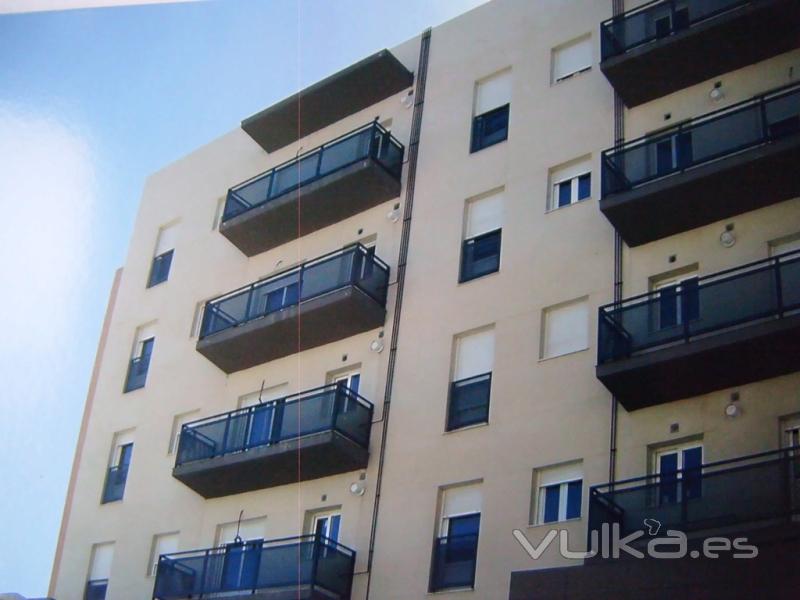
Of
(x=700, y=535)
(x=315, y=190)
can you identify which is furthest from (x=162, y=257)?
(x=700, y=535)

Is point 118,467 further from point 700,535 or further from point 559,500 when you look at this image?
point 700,535

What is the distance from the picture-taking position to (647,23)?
2105 cm

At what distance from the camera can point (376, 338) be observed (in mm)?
22516

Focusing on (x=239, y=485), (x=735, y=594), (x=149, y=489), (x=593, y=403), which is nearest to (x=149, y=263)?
(x=149, y=489)

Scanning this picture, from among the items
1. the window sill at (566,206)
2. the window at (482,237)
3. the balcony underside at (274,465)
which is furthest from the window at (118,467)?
the window sill at (566,206)

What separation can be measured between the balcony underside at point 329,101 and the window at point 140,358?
5281 millimetres

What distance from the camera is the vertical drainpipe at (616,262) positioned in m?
17.6

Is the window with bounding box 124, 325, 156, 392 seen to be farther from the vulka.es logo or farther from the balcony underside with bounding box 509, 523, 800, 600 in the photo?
the balcony underside with bounding box 509, 523, 800, 600

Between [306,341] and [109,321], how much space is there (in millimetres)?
9635

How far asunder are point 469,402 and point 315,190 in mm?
6571

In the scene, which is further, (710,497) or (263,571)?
(263,571)

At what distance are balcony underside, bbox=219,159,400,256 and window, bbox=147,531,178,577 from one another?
6.51m

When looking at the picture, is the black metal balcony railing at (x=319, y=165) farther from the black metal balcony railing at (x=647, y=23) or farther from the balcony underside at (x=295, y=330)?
the black metal balcony railing at (x=647, y=23)

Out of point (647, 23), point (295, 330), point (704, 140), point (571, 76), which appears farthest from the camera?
point (295, 330)
